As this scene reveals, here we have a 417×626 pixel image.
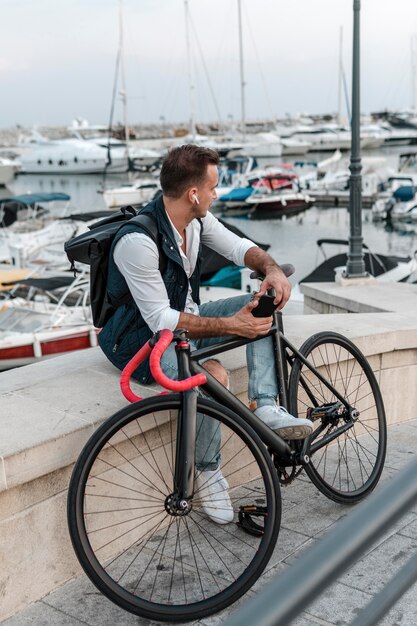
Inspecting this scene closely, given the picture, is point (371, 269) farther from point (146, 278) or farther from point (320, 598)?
point (320, 598)

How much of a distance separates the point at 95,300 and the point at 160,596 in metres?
1.30

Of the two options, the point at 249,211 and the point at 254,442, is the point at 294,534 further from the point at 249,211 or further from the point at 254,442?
the point at 249,211

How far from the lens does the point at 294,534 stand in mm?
3572

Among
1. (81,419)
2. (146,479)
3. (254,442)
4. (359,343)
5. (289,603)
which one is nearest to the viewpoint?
(289,603)

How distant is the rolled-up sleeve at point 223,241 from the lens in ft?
13.1

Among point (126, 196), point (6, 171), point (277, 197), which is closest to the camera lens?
point (126, 196)

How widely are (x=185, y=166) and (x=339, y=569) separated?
2.43 meters

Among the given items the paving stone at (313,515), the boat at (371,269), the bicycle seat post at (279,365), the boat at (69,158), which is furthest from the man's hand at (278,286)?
the boat at (69,158)

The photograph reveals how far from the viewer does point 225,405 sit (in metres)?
3.22

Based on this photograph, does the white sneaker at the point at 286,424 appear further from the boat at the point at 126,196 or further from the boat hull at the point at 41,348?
the boat at the point at 126,196

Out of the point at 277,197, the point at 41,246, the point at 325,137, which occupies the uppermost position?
the point at 325,137

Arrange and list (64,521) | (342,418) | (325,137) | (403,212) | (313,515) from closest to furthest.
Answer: (64,521) → (313,515) → (342,418) → (403,212) → (325,137)

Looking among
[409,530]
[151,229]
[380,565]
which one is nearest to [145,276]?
[151,229]

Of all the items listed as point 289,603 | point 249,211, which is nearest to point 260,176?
point 249,211
